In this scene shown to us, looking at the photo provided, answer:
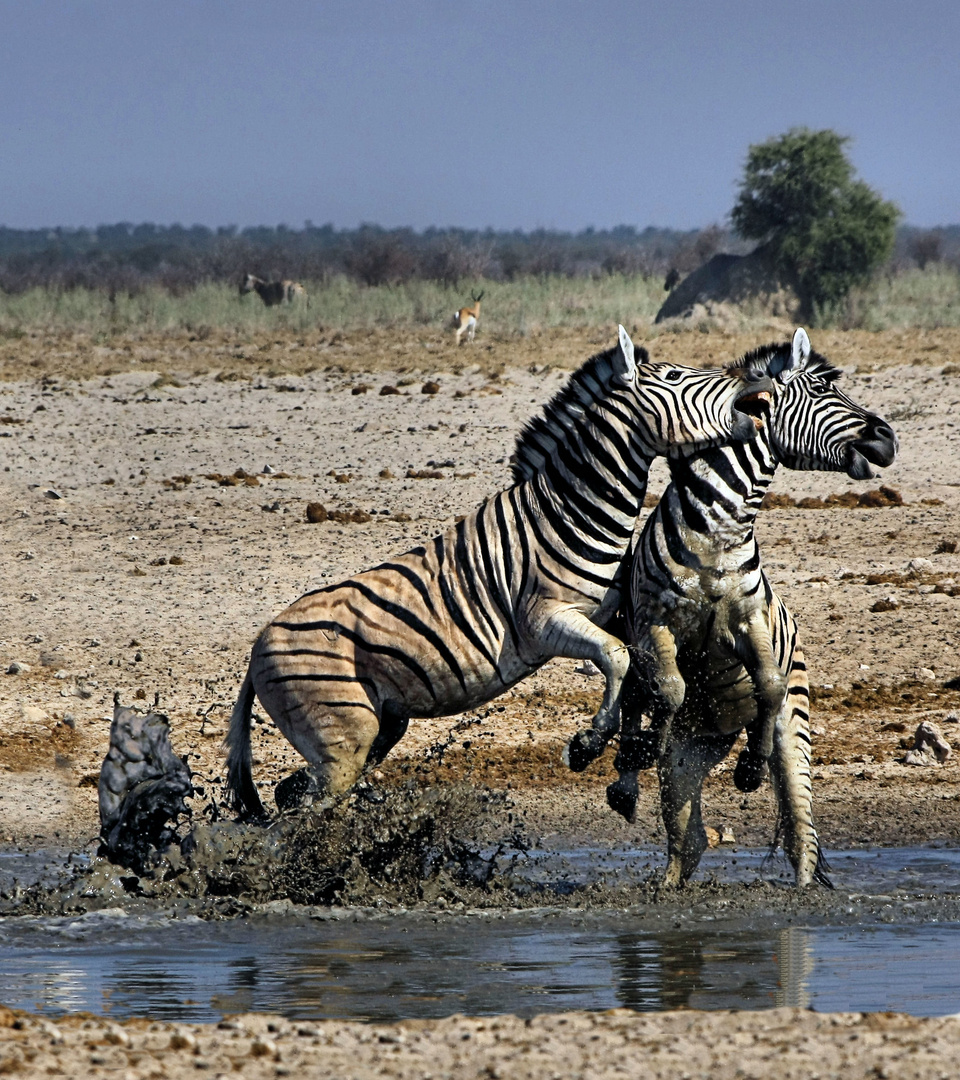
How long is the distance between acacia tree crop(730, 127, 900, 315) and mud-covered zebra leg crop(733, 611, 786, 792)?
18.9 m

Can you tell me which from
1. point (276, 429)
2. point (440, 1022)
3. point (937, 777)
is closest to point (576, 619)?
point (440, 1022)

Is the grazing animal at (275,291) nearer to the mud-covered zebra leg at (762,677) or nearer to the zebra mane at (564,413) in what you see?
the zebra mane at (564,413)

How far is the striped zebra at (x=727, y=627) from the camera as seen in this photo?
274 inches

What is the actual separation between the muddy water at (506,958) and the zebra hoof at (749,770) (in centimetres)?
49

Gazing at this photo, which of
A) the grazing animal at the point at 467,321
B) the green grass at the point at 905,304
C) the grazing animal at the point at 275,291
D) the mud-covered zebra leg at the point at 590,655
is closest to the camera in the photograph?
the mud-covered zebra leg at the point at 590,655

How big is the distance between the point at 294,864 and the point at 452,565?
136 centimetres

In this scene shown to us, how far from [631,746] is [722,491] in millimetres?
1057

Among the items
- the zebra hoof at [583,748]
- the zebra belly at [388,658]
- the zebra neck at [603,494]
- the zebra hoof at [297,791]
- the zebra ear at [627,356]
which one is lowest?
the zebra hoof at [297,791]

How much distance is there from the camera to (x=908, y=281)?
1163 inches

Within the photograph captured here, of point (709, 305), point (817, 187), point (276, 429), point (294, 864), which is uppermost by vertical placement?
point (817, 187)

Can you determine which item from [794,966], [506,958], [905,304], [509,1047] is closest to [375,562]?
[506,958]

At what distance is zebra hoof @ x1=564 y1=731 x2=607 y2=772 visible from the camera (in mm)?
6852

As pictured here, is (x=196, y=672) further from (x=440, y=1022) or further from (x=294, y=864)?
(x=440, y=1022)

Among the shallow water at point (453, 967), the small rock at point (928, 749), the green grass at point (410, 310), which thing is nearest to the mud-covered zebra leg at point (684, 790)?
the shallow water at point (453, 967)
